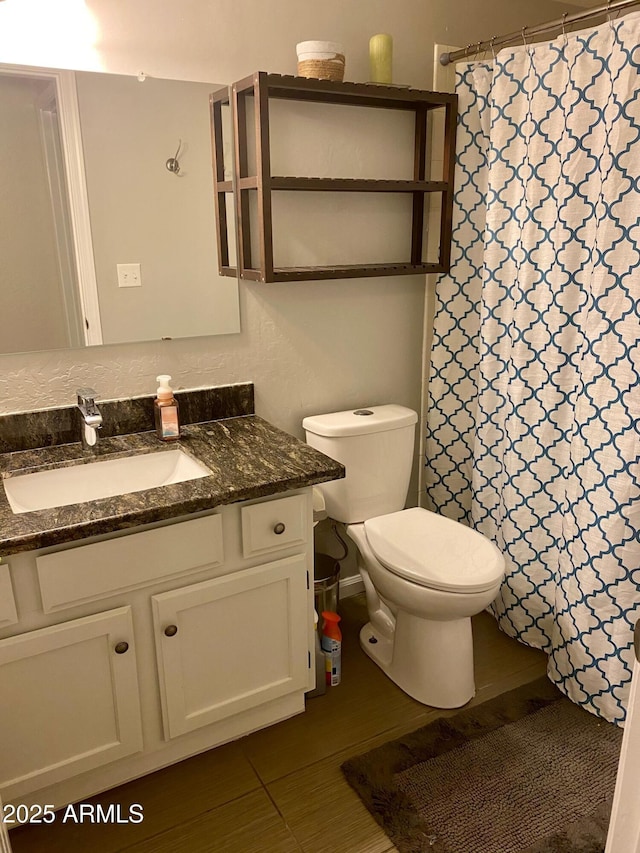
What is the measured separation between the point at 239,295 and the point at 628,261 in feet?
3.64

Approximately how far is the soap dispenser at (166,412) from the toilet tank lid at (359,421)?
0.47 metres

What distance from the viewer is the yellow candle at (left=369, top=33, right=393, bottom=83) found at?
2.01 meters

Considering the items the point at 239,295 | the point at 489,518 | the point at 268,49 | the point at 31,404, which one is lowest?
the point at 489,518

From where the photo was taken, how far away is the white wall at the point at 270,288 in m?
1.72

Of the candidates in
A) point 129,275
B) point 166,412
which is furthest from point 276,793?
point 129,275

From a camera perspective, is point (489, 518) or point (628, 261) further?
point (489, 518)

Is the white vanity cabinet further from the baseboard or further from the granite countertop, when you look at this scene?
the baseboard

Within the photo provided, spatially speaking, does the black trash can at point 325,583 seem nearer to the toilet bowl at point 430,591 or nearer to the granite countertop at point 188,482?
the toilet bowl at point 430,591

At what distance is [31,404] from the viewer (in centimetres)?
183

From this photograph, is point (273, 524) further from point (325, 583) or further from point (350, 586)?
point (350, 586)

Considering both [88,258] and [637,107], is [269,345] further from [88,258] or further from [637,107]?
[637,107]

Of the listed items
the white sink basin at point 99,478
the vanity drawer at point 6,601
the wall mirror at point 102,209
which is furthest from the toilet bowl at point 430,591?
the vanity drawer at point 6,601

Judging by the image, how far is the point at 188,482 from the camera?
162cm

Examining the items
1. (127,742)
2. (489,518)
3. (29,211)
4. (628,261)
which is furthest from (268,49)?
(127,742)
